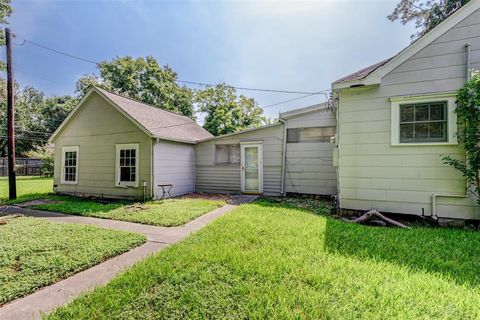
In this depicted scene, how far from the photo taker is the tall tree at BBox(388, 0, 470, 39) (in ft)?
34.7

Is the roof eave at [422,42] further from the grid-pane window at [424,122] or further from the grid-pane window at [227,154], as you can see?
the grid-pane window at [227,154]

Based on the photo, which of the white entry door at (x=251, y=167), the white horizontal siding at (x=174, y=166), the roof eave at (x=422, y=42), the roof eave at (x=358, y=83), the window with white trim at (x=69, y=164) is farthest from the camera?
the window with white trim at (x=69, y=164)

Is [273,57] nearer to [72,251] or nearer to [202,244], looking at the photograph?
[202,244]

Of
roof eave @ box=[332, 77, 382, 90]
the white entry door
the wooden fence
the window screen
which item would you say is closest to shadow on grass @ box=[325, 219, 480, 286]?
roof eave @ box=[332, 77, 382, 90]

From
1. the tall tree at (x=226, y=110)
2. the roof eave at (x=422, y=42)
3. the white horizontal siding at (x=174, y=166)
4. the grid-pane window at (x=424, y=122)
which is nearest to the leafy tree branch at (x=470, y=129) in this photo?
the grid-pane window at (x=424, y=122)

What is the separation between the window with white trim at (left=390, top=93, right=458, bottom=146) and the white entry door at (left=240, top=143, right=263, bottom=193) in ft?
17.4

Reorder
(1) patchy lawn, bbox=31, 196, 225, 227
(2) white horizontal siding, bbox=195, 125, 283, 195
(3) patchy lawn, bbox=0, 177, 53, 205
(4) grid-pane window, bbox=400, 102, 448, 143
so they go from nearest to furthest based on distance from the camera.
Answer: (4) grid-pane window, bbox=400, 102, 448, 143 → (1) patchy lawn, bbox=31, 196, 225, 227 → (3) patchy lawn, bbox=0, 177, 53, 205 → (2) white horizontal siding, bbox=195, 125, 283, 195

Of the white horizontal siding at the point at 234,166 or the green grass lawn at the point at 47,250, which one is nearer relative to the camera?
the green grass lawn at the point at 47,250

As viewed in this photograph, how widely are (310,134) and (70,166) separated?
35.3 ft

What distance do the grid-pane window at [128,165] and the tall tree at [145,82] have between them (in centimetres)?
1530

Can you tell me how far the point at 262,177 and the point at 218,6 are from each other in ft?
22.5

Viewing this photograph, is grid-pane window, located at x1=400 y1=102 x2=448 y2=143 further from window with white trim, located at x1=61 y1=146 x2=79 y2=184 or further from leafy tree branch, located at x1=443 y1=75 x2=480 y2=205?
window with white trim, located at x1=61 y1=146 x2=79 y2=184

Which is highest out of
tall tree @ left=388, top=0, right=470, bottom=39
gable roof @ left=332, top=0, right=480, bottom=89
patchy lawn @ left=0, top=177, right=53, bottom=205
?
tall tree @ left=388, top=0, right=470, bottom=39

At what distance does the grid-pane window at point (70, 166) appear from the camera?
10.1 metres
